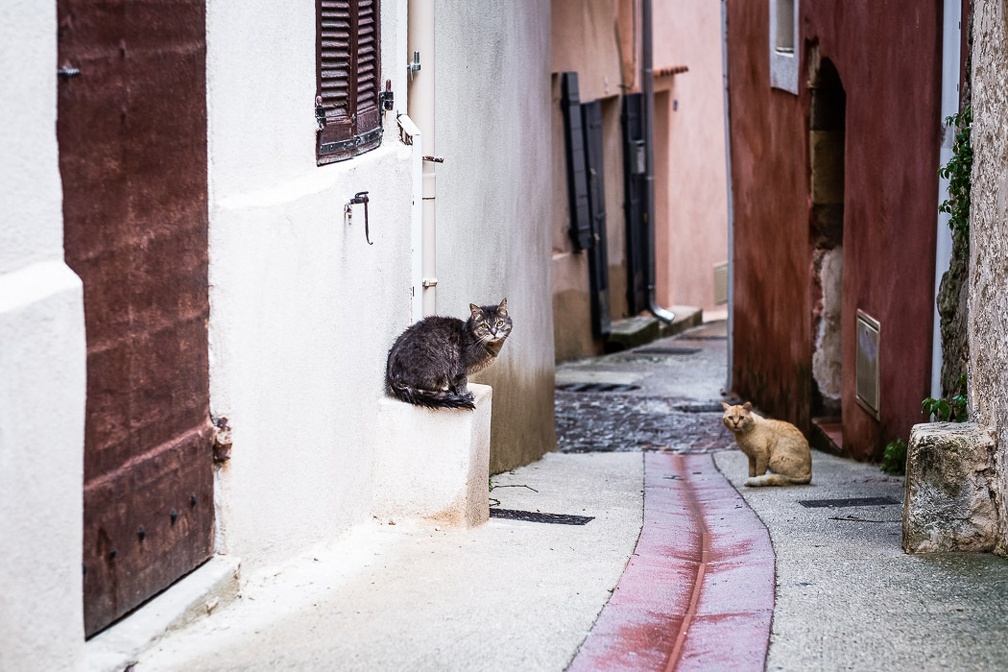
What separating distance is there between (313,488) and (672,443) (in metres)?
6.66

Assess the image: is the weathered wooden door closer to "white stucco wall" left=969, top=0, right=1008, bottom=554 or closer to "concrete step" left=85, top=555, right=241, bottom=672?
"concrete step" left=85, top=555, right=241, bottom=672

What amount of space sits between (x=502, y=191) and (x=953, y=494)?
4.40m

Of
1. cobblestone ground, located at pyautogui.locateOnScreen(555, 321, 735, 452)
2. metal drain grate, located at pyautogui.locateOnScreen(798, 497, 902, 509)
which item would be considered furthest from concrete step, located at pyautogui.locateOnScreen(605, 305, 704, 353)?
metal drain grate, located at pyautogui.locateOnScreen(798, 497, 902, 509)

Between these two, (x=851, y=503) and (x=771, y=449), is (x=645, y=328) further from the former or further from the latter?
(x=851, y=503)

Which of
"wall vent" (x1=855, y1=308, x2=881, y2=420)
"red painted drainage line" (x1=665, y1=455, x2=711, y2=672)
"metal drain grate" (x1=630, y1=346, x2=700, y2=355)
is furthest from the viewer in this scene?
"metal drain grate" (x1=630, y1=346, x2=700, y2=355)

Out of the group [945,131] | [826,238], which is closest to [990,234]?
[945,131]

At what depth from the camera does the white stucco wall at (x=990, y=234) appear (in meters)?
5.36

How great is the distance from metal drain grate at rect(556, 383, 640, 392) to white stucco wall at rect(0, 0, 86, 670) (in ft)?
36.8

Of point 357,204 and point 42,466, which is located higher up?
point 357,204

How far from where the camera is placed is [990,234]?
5.59m

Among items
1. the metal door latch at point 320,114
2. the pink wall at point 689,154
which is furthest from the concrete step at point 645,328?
the metal door latch at point 320,114

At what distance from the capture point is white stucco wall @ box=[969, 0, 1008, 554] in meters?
5.36

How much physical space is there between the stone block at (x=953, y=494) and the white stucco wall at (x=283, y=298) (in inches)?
94.0

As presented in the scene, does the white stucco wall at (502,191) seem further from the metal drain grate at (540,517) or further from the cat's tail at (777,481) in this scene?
the cat's tail at (777,481)
